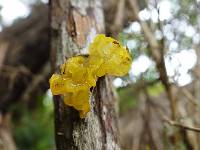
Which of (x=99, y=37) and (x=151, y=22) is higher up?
(x=151, y=22)

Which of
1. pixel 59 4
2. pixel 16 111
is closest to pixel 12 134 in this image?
pixel 16 111

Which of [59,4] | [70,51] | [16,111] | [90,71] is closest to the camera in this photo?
[90,71]

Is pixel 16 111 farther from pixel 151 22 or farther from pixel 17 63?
pixel 151 22
